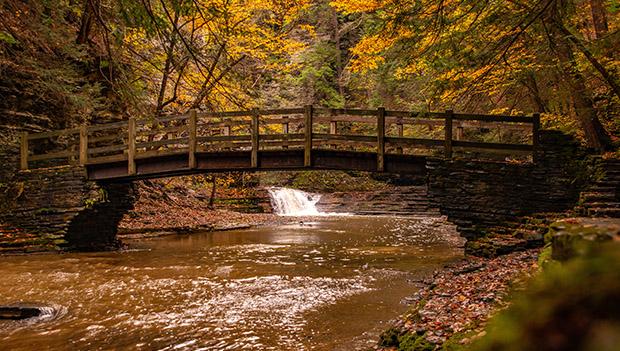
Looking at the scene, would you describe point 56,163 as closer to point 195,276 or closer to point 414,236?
point 195,276

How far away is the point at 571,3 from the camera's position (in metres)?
6.49

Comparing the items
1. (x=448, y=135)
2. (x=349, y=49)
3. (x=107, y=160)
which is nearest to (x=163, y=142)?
(x=107, y=160)

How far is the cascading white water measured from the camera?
27188 mm

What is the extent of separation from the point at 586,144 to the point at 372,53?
7.99 metres

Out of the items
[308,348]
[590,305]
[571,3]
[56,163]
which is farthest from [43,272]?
[571,3]

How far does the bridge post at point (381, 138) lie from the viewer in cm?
1183

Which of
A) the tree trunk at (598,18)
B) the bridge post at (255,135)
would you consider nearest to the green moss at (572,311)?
the tree trunk at (598,18)

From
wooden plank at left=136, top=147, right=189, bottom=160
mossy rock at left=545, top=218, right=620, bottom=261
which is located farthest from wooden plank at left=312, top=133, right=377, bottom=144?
mossy rock at left=545, top=218, right=620, bottom=261

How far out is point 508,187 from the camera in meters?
10.4

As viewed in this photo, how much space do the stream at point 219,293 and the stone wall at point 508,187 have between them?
1.46 m

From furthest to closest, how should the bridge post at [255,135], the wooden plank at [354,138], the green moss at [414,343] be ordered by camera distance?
the bridge post at [255,135] < the wooden plank at [354,138] < the green moss at [414,343]

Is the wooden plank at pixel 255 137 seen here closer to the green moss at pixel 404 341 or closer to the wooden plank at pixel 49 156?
the wooden plank at pixel 49 156

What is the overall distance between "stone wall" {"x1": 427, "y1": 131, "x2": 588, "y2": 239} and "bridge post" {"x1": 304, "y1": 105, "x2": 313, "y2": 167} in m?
3.77

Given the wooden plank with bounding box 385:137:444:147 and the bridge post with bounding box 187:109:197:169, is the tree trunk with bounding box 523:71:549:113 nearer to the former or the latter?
the wooden plank with bounding box 385:137:444:147
